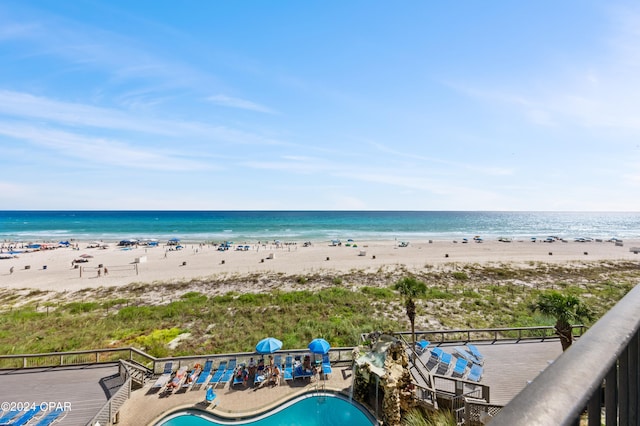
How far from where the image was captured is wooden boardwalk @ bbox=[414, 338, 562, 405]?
11.3m

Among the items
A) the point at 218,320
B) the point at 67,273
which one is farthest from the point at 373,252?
the point at 67,273

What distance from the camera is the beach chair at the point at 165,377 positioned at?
12594 millimetres

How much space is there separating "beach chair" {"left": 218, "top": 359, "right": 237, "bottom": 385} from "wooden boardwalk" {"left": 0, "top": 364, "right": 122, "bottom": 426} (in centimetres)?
385

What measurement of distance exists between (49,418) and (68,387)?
6.45ft

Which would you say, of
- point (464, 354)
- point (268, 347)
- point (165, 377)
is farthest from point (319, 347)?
point (165, 377)

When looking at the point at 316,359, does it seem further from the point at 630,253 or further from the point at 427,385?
the point at 630,253

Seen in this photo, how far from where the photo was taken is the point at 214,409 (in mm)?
11398

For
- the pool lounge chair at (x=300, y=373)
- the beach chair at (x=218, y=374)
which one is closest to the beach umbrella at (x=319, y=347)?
the pool lounge chair at (x=300, y=373)

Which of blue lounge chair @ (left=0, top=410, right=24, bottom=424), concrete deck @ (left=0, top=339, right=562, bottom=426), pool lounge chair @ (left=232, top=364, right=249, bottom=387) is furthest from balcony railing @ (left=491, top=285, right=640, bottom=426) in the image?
blue lounge chair @ (left=0, top=410, right=24, bottom=424)

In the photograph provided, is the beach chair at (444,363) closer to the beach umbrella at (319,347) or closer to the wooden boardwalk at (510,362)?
the wooden boardwalk at (510,362)

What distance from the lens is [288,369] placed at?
44.2 ft

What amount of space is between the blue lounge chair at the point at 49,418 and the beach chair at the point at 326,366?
9268mm

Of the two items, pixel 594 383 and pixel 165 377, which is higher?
pixel 594 383

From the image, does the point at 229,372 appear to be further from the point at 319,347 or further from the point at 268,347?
the point at 319,347
